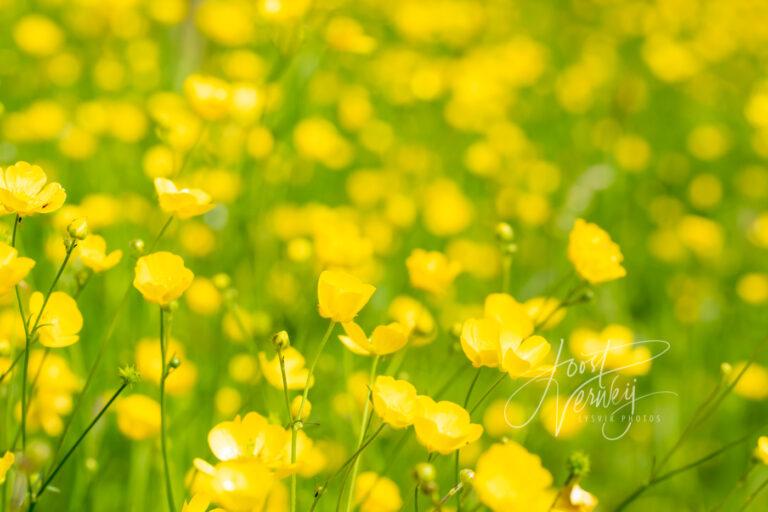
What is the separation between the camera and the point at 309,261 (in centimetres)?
195

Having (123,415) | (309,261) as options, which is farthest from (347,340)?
(309,261)

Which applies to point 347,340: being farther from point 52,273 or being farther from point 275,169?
point 275,169

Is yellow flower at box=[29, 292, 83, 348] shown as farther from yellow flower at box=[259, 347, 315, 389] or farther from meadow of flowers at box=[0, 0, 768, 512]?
yellow flower at box=[259, 347, 315, 389]

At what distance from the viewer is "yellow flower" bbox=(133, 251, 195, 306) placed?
0.99 meters

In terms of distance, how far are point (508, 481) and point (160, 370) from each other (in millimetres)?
780

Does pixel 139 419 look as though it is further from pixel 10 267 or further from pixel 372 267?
pixel 372 267

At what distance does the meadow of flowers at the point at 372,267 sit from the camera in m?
1.04

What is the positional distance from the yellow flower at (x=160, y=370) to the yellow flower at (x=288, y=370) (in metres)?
0.28

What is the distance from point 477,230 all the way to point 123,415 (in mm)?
1526

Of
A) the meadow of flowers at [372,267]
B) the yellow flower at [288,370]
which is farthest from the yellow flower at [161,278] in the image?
the yellow flower at [288,370]

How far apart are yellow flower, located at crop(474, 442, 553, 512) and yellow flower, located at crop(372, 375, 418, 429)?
95 mm

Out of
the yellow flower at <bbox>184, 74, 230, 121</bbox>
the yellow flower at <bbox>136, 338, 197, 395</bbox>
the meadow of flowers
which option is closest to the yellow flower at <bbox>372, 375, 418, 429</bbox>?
the meadow of flowers

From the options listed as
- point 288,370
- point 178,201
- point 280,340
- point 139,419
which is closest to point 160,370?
point 139,419
